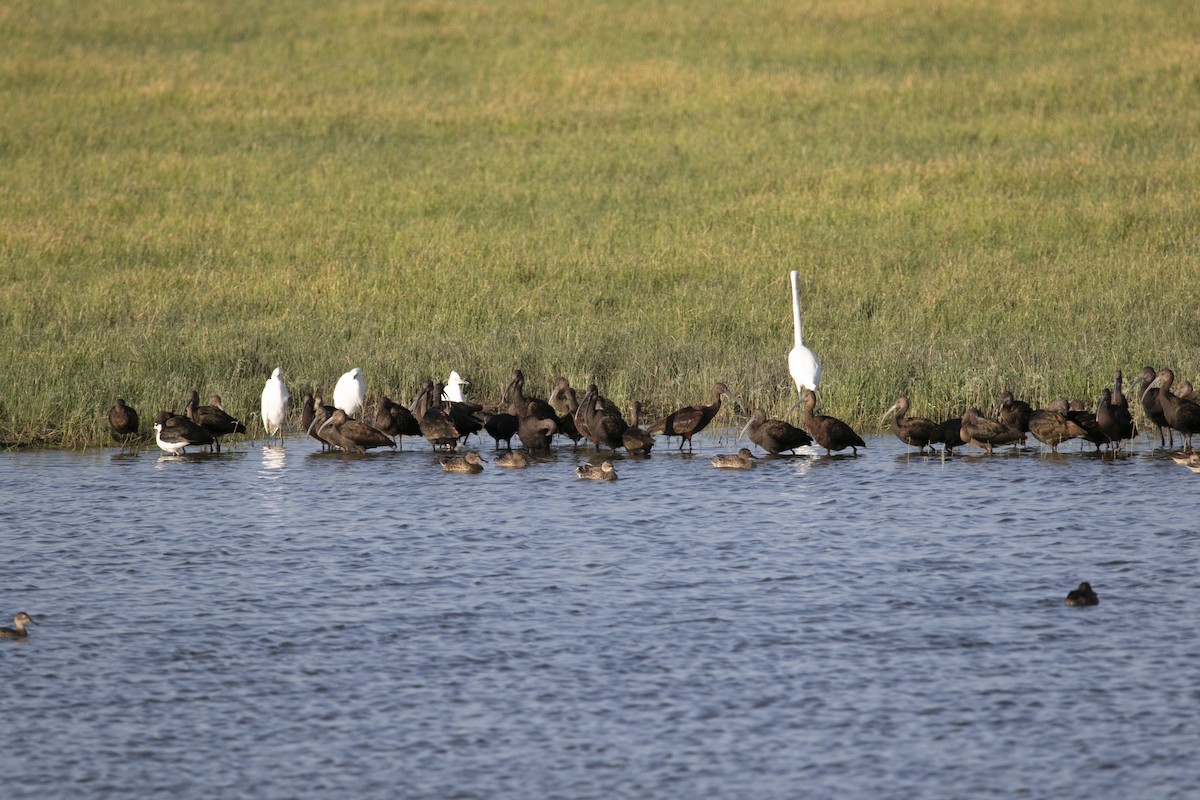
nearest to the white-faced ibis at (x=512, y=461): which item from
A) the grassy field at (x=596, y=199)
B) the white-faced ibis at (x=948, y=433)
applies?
the grassy field at (x=596, y=199)

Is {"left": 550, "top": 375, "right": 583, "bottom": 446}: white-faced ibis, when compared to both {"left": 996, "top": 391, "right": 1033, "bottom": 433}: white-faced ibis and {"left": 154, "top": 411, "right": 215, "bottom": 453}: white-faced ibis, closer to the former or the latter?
{"left": 154, "top": 411, "right": 215, "bottom": 453}: white-faced ibis

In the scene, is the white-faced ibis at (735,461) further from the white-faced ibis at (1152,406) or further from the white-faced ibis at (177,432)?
the white-faced ibis at (177,432)

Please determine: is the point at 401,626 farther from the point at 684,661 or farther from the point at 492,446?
the point at 492,446

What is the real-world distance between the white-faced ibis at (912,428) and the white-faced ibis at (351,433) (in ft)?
15.2

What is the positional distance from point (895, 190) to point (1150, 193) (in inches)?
148

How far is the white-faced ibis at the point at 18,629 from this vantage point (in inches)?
361

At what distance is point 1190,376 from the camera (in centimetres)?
1573

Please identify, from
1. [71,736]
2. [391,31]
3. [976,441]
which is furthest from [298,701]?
[391,31]

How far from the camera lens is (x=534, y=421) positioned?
14859 mm

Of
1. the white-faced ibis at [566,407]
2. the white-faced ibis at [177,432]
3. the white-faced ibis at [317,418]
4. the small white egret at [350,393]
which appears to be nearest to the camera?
the white-faced ibis at [177,432]

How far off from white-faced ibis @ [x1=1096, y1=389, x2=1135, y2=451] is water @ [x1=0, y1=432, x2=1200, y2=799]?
265mm

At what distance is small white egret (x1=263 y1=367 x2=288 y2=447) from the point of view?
1523 centimetres

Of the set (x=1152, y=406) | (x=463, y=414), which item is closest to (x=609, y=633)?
(x=463, y=414)

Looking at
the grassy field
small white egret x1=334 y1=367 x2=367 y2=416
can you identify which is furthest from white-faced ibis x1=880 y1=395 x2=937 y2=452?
small white egret x1=334 y1=367 x2=367 y2=416
